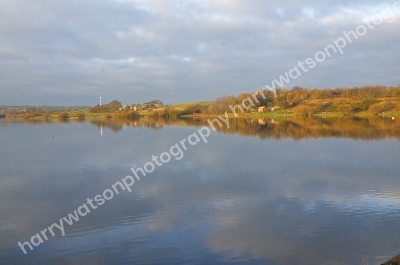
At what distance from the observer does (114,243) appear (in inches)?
254

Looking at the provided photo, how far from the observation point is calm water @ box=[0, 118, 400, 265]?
601 cm

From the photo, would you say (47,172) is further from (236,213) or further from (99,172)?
(236,213)

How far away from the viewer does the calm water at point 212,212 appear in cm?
601

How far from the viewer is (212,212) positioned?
8.12 metres

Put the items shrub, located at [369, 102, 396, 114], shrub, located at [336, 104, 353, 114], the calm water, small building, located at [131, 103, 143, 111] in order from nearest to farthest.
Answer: the calm water < shrub, located at [369, 102, 396, 114] < shrub, located at [336, 104, 353, 114] < small building, located at [131, 103, 143, 111]

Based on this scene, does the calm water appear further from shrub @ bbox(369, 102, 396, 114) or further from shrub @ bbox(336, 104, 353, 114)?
shrub @ bbox(336, 104, 353, 114)

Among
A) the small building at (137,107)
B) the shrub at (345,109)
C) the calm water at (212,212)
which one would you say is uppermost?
the small building at (137,107)

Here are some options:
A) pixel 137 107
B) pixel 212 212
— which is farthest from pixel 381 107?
pixel 137 107

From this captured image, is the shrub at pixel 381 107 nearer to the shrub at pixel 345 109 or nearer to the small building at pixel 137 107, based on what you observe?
the shrub at pixel 345 109

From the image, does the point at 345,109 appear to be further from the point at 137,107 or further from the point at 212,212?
the point at 212,212

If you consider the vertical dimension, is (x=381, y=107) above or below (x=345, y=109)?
above

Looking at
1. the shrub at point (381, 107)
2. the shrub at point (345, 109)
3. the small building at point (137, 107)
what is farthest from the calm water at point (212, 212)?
the small building at point (137, 107)

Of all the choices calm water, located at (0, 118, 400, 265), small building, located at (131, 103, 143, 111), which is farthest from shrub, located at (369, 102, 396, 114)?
small building, located at (131, 103, 143, 111)

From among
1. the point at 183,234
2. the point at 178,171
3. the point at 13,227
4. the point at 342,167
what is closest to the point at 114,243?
the point at 183,234
